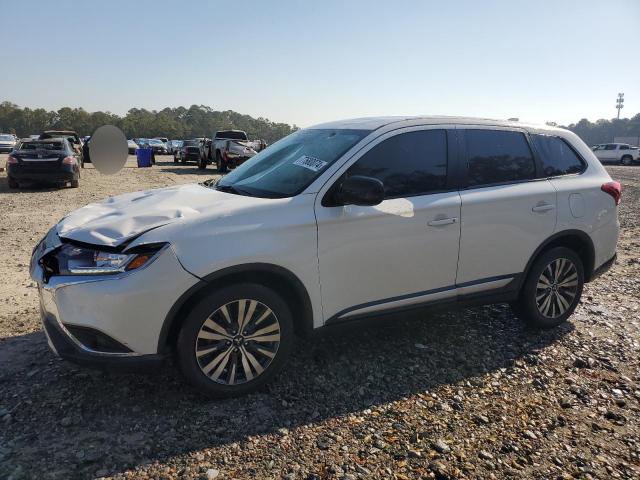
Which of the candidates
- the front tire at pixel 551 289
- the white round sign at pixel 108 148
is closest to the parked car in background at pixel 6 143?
the white round sign at pixel 108 148

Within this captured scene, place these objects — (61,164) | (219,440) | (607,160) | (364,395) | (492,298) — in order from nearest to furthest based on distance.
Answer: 1. (219,440)
2. (364,395)
3. (492,298)
4. (61,164)
5. (607,160)

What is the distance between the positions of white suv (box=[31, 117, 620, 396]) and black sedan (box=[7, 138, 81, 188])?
1189 centimetres

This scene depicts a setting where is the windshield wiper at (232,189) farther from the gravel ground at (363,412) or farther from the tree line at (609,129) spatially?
the tree line at (609,129)

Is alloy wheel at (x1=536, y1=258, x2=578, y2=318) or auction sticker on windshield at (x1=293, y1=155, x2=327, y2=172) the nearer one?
auction sticker on windshield at (x1=293, y1=155, x2=327, y2=172)

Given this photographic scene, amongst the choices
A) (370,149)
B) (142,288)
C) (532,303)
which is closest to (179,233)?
(142,288)

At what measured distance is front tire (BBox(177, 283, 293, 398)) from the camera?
9.60 feet

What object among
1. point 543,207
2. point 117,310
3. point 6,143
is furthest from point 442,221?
point 6,143

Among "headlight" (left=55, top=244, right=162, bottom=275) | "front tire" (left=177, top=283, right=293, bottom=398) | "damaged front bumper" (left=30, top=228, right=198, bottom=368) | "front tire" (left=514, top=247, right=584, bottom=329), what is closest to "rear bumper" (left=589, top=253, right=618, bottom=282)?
"front tire" (left=514, top=247, right=584, bottom=329)

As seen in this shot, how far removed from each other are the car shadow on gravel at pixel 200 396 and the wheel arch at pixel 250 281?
0.27m

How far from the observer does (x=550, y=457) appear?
8.98 feet

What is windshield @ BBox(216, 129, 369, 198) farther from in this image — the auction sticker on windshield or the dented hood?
the dented hood

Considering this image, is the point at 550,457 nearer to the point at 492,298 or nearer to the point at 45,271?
the point at 492,298

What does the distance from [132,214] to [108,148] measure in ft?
37.2

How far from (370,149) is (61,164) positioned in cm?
1313
